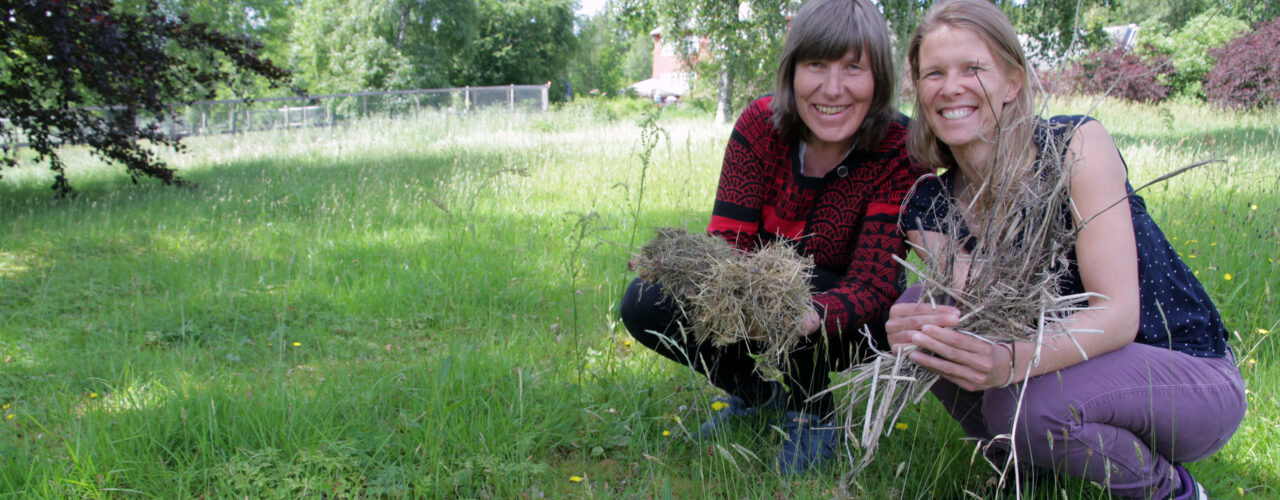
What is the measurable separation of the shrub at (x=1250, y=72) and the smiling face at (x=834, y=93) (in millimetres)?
16596

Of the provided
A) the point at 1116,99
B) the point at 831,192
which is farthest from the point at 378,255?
the point at 1116,99

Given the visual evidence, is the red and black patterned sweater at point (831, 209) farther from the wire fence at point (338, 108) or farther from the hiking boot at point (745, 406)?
the wire fence at point (338, 108)

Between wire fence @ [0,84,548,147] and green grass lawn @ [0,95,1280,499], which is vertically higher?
wire fence @ [0,84,548,147]

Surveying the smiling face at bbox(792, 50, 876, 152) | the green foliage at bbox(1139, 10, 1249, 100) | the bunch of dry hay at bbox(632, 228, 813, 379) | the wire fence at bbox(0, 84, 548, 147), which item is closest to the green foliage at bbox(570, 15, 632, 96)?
the wire fence at bbox(0, 84, 548, 147)

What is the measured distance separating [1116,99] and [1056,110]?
8.10 meters

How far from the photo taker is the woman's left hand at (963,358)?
1697 millimetres

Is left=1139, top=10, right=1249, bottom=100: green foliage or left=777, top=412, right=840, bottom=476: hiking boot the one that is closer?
left=777, top=412, right=840, bottom=476: hiking boot

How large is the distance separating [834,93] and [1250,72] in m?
18.0

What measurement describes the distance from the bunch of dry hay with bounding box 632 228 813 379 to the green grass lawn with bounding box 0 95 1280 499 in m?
0.31

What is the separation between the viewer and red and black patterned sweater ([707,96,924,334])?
2250 millimetres

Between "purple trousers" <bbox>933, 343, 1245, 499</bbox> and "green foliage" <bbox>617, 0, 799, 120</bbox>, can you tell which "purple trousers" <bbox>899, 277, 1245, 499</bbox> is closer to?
"purple trousers" <bbox>933, 343, 1245, 499</bbox>

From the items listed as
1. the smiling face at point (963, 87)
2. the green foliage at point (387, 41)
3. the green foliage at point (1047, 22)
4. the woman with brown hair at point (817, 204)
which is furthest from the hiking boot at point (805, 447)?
the green foliage at point (387, 41)

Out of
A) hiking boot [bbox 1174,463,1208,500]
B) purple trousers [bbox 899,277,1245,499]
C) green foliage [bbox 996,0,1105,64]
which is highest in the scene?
green foliage [bbox 996,0,1105,64]

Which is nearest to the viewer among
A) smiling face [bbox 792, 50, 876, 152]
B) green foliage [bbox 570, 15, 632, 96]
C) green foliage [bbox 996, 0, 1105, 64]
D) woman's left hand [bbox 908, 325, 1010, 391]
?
woman's left hand [bbox 908, 325, 1010, 391]
